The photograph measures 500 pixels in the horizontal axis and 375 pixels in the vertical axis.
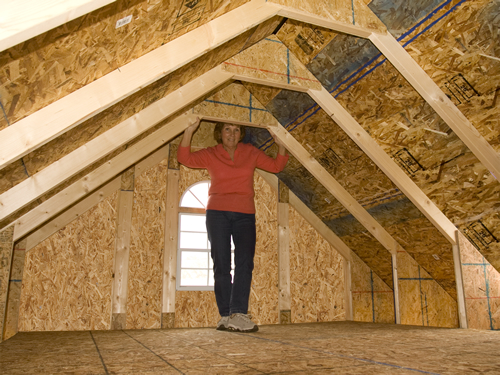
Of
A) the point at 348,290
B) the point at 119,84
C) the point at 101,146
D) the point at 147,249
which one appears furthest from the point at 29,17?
the point at 348,290

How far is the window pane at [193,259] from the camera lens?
4551mm

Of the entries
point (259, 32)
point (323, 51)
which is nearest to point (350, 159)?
point (323, 51)

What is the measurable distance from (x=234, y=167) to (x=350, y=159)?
1.03 m

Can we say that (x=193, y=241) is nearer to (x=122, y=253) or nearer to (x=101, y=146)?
(x=122, y=253)

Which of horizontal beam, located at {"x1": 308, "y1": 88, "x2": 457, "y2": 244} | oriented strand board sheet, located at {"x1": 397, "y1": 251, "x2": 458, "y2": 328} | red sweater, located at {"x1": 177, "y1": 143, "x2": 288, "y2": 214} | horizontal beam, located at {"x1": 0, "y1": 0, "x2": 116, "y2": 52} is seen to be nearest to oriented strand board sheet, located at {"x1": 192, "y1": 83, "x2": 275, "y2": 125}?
red sweater, located at {"x1": 177, "y1": 143, "x2": 288, "y2": 214}

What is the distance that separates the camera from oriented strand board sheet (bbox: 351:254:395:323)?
14.5 ft

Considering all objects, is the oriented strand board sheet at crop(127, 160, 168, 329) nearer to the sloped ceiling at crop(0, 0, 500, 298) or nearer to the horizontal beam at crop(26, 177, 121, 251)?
the horizontal beam at crop(26, 177, 121, 251)

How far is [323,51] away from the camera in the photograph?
3.11 metres

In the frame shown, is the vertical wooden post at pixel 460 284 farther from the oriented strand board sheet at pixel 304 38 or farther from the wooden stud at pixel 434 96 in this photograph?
the oriented strand board sheet at pixel 304 38

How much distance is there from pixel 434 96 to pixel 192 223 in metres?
2.89

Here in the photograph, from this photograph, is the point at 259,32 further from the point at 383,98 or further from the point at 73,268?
the point at 73,268

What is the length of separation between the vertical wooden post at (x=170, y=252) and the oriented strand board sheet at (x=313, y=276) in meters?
1.32

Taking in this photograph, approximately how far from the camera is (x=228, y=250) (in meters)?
3.41

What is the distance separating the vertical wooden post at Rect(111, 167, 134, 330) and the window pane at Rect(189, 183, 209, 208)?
0.72m
